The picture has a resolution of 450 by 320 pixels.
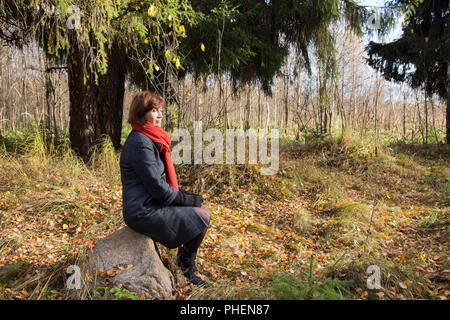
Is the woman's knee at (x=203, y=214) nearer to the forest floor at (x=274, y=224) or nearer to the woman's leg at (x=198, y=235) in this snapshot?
the woman's leg at (x=198, y=235)

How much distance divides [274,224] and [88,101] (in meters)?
4.09

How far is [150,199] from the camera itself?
2.19 meters

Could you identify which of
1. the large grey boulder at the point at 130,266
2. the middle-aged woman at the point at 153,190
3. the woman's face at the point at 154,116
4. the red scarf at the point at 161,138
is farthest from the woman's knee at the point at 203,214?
the woman's face at the point at 154,116

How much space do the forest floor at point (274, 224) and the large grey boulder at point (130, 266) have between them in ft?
0.36

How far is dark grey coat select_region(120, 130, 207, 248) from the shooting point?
2.14 meters

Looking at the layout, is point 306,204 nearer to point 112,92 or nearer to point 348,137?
point 348,137

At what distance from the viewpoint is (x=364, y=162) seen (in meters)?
6.50

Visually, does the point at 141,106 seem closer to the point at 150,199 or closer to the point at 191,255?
the point at 150,199

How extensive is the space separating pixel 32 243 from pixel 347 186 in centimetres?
507

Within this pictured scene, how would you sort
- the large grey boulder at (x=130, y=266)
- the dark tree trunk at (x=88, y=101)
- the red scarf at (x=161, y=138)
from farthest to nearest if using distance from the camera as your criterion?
1. the dark tree trunk at (x=88, y=101)
2. the red scarf at (x=161, y=138)
3. the large grey boulder at (x=130, y=266)

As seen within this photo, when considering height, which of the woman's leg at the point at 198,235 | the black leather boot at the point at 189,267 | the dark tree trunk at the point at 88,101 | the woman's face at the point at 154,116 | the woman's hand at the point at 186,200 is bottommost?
the black leather boot at the point at 189,267

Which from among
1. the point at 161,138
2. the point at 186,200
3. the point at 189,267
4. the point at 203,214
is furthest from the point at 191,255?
the point at 161,138

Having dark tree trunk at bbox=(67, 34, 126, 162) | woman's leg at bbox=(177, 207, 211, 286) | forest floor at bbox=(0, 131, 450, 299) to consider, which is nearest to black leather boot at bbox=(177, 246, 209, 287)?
woman's leg at bbox=(177, 207, 211, 286)

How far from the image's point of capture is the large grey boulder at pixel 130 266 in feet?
6.95
